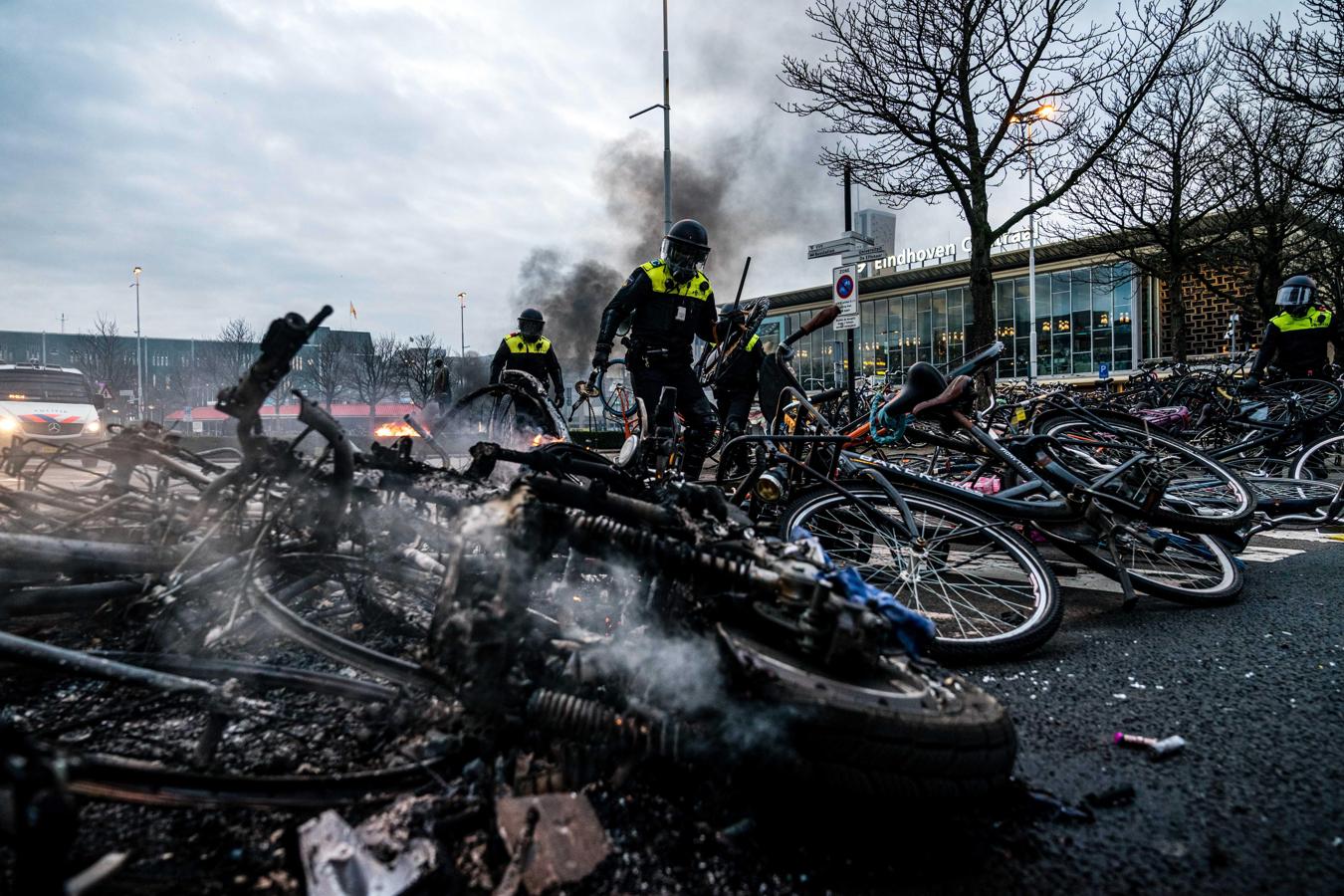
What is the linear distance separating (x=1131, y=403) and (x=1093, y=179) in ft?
25.7

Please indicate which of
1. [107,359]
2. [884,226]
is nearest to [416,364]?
[107,359]

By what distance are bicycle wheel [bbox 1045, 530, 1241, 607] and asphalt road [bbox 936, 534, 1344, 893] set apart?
0.08 metres

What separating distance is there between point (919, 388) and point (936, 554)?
0.90 meters

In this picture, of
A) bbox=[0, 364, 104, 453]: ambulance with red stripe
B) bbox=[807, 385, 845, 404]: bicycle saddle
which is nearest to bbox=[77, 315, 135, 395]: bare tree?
bbox=[0, 364, 104, 453]: ambulance with red stripe

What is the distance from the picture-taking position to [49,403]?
1330cm

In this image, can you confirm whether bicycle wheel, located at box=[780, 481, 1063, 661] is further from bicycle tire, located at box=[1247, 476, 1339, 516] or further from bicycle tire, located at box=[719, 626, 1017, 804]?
bicycle tire, located at box=[1247, 476, 1339, 516]

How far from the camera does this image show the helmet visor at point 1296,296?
8336 millimetres

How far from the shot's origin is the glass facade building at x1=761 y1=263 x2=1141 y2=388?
34.7 metres

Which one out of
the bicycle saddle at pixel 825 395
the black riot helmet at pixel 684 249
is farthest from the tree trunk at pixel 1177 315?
the bicycle saddle at pixel 825 395

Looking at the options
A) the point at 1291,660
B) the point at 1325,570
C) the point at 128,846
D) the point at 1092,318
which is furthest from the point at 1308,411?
the point at 1092,318

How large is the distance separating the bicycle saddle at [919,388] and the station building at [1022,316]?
77.6ft

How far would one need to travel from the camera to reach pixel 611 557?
64.9 inches

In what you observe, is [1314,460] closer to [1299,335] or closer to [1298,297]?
[1299,335]

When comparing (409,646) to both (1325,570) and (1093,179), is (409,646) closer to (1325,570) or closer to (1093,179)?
(1325,570)
